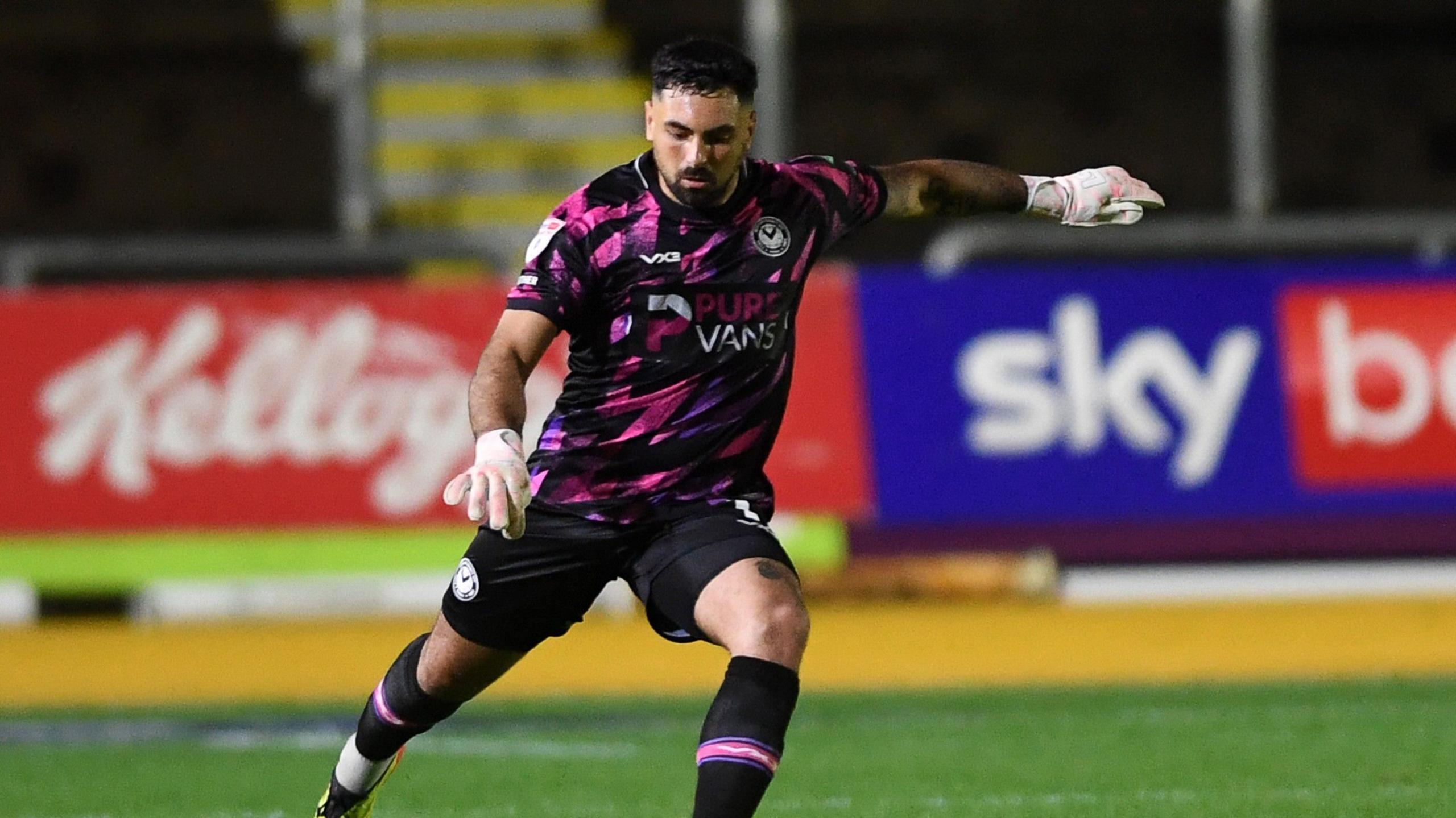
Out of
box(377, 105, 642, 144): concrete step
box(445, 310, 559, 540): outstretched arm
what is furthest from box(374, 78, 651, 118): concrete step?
box(445, 310, 559, 540): outstretched arm

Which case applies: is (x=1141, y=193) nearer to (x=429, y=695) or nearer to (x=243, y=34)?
(x=429, y=695)

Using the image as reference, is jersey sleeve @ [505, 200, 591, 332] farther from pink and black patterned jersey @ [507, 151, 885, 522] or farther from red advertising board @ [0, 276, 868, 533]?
red advertising board @ [0, 276, 868, 533]

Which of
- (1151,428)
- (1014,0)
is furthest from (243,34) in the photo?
(1151,428)

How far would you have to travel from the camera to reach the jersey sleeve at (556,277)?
540cm

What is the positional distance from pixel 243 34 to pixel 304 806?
15.0 metres

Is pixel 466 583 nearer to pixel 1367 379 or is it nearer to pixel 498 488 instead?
pixel 498 488

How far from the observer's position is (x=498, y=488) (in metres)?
4.84

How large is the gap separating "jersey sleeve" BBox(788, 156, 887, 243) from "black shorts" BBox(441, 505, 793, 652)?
2.71 feet

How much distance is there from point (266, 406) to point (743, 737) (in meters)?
8.50

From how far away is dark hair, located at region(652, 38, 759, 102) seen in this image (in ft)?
17.5

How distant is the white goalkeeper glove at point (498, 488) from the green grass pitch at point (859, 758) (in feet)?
6.62

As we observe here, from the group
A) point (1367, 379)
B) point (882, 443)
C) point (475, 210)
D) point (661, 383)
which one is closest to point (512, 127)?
point (475, 210)

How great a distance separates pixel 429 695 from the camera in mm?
5828

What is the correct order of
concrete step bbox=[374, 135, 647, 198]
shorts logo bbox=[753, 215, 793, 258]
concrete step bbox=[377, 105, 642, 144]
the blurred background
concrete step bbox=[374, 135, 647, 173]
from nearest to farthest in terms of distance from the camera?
1. shorts logo bbox=[753, 215, 793, 258]
2. the blurred background
3. concrete step bbox=[374, 135, 647, 198]
4. concrete step bbox=[374, 135, 647, 173]
5. concrete step bbox=[377, 105, 642, 144]
